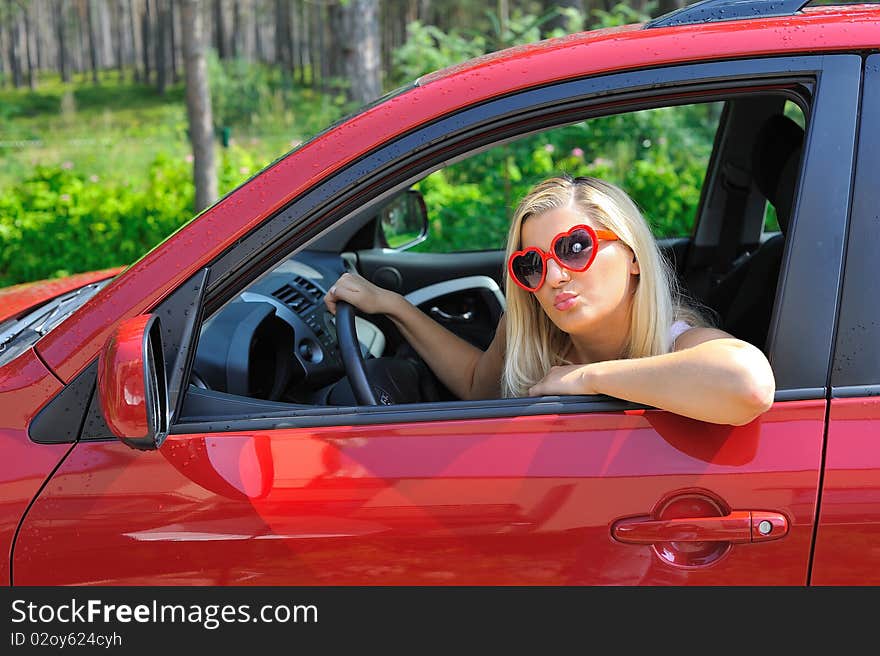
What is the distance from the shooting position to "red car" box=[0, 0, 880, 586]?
1483 mm

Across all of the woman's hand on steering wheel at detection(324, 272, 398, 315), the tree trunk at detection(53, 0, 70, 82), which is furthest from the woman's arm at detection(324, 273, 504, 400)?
the tree trunk at detection(53, 0, 70, 82)

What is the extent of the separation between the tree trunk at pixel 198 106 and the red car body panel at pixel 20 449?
4.90 meters

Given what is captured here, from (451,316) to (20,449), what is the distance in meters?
1.51

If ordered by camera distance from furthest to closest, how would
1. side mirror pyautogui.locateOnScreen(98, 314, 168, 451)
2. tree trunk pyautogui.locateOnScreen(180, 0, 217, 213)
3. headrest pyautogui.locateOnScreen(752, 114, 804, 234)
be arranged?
tree trunk pyautogui.locateOnScreen(180, 0, 217, 213) → headrest pyautogui.locateOnScreen(752, 114, 804, 234) → side mirror pyautogui.locateOnScreen(98, 314, 168, 451)

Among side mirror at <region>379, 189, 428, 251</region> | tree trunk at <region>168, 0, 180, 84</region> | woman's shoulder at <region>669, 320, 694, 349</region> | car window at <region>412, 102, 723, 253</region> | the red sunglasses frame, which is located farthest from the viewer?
tree trunk at <region>168, 0, 180, 84</region>

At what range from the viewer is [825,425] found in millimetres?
1490

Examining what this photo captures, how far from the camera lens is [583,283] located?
66.7 inches

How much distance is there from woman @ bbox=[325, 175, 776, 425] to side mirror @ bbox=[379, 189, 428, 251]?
1.34m

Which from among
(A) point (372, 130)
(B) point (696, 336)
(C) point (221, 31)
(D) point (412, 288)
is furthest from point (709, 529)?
(C) point (221, 31)

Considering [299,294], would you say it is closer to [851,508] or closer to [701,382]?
[701,382]

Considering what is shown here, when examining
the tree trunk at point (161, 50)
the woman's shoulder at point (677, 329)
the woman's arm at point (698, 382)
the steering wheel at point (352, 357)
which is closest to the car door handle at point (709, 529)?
the woman's arm at point (698, 382)

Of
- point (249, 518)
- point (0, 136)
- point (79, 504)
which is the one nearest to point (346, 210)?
point (249, 518)

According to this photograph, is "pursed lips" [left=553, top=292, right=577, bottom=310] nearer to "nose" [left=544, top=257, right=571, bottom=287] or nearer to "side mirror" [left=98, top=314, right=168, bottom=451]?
"nose" [left=544, top=257, right=571, bottom=287]

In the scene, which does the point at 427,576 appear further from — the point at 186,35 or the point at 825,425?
the point at 186,35
